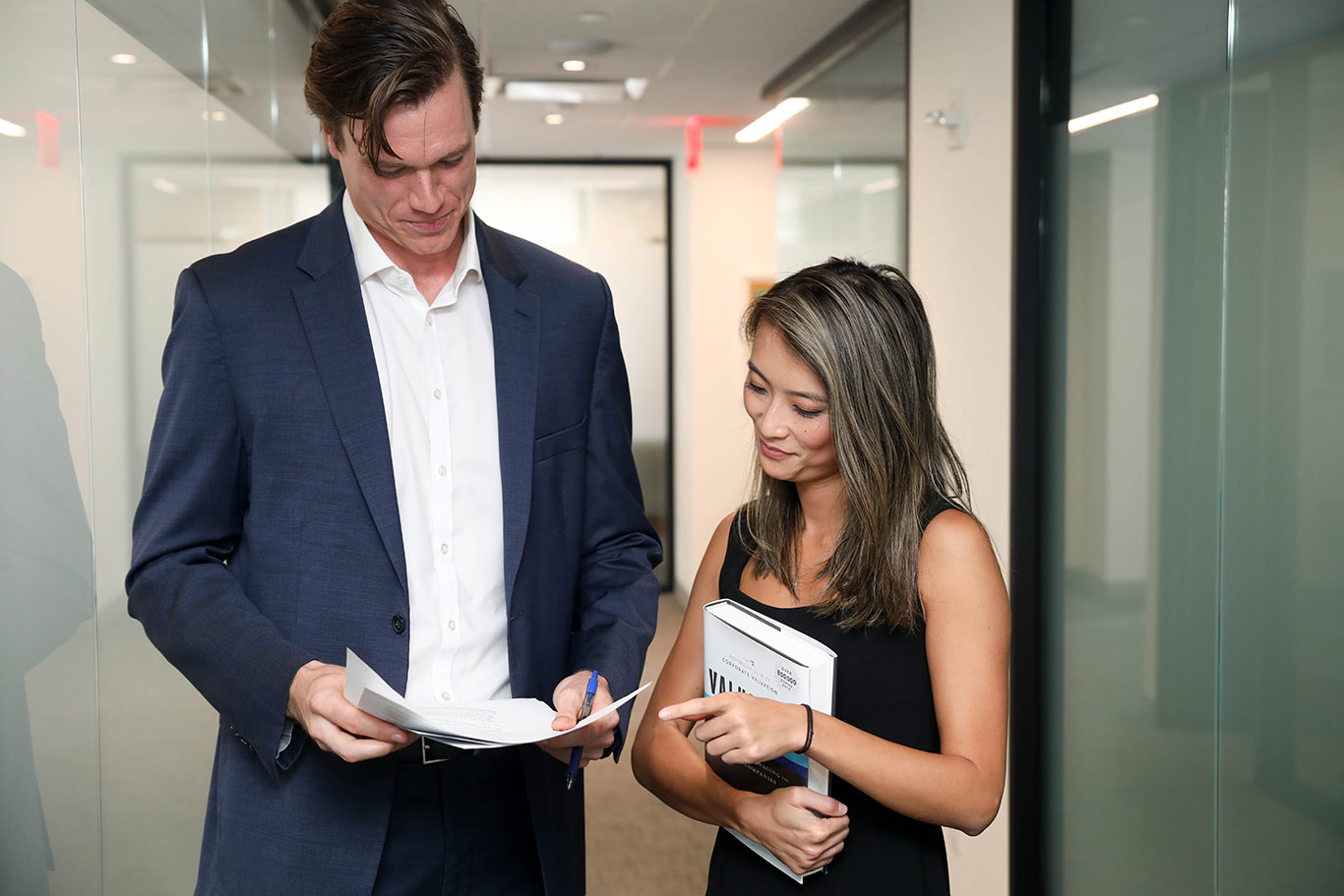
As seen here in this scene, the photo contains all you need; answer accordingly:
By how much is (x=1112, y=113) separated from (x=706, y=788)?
192 cm

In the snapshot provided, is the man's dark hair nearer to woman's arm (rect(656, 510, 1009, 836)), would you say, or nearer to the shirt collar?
the shirt collar

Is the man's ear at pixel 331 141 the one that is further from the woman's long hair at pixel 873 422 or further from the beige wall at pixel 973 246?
the beige wall at pixel 973 246

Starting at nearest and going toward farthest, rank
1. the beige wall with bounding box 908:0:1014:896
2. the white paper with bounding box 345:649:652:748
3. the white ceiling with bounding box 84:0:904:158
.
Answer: the white paper with bounding box 345:649:652:748
the white ceiling with bounding box 84:0:904:158
the beige wall with bounding box 908:0:1014:896

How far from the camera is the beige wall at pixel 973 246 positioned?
3.00 m

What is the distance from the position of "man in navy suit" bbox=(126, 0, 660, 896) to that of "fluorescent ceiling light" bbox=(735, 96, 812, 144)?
3.78 m

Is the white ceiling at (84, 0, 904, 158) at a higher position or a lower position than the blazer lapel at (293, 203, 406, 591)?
higher

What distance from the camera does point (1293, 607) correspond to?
79.9 inches

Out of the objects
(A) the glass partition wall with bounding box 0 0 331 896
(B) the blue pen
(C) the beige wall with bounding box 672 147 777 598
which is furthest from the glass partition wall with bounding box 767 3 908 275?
(B) the blue pen

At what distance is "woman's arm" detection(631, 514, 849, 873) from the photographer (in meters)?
1.38

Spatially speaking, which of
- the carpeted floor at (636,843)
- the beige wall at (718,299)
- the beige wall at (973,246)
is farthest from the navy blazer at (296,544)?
the beige wall at (718,299)

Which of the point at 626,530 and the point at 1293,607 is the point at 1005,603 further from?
the point at 1293,607

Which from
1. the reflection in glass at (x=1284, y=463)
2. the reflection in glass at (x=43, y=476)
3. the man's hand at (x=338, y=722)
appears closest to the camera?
the man's hand at (x=338, y=722)

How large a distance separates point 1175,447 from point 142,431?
2.17 metres

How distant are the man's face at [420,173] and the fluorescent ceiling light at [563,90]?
3.68 meters
